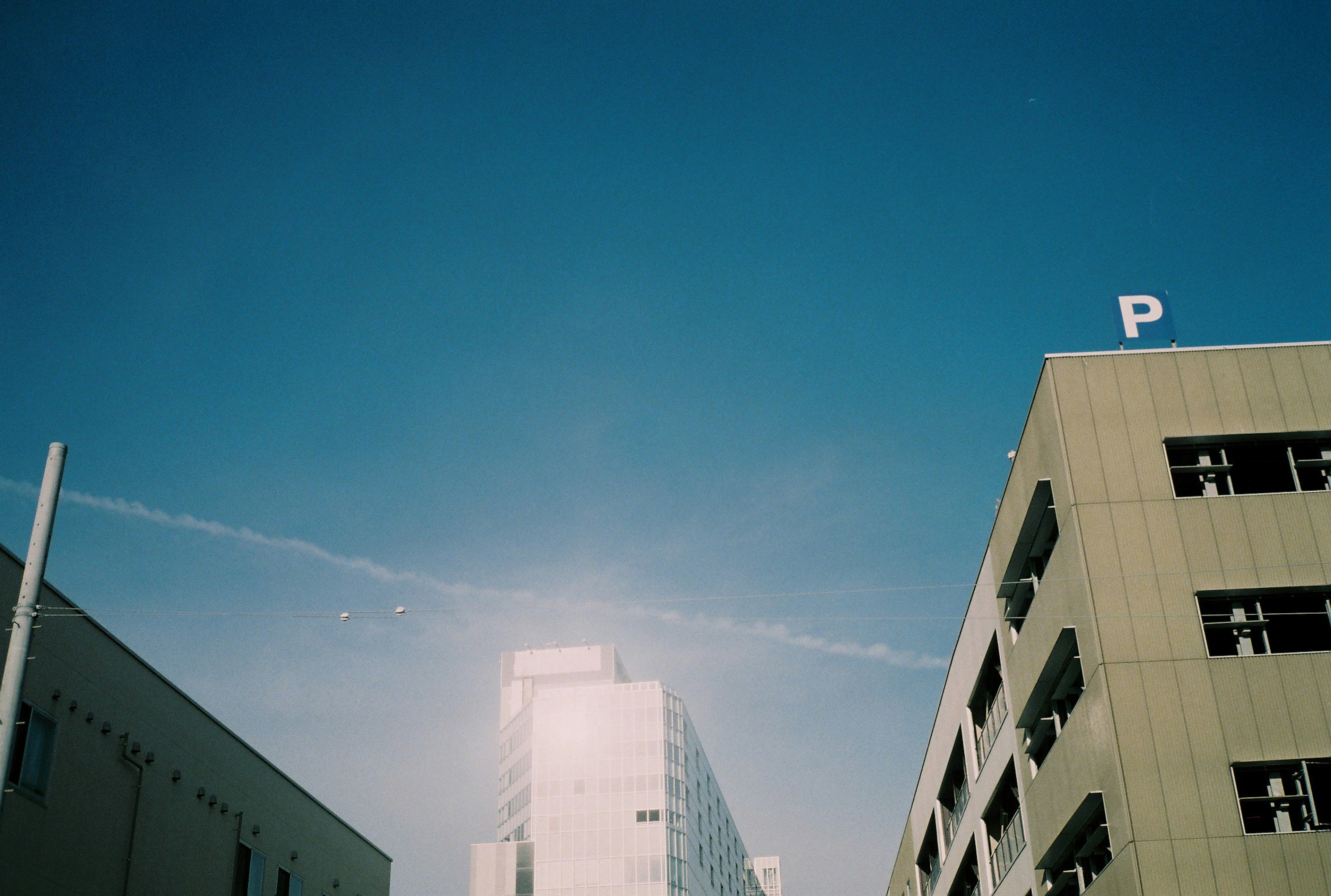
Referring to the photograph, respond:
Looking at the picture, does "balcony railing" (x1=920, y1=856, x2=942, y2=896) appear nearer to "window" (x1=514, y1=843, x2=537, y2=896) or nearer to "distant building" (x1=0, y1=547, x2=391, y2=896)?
"distant building" (x1=0, y1=547, x2=391, y2=896)

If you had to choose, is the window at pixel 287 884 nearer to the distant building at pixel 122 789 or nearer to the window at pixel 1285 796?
the distant building at pixel 122 789

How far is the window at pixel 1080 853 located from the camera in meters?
29.1

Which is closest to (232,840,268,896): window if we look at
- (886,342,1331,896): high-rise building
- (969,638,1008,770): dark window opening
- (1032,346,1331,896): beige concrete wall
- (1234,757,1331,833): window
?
(886,342,1331,896): high-rise building

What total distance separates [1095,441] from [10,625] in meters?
24.9

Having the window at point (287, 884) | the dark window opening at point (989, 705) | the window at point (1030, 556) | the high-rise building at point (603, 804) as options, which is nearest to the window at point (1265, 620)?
the window at point (1030, 556)

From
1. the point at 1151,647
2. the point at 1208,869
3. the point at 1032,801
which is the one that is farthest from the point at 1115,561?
the point at 1032,801

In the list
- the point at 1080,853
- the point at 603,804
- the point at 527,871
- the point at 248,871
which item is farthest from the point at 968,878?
the point at 527,871

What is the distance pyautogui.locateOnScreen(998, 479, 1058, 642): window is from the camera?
32.7m

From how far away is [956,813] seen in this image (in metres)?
50.3

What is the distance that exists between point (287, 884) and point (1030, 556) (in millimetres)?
24425

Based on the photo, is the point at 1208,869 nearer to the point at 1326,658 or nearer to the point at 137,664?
the point at 1326,658

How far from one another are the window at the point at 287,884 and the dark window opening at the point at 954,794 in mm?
25091

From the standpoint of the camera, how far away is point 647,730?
479 ft

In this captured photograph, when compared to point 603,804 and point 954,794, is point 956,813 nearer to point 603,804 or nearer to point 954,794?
point 954,794
